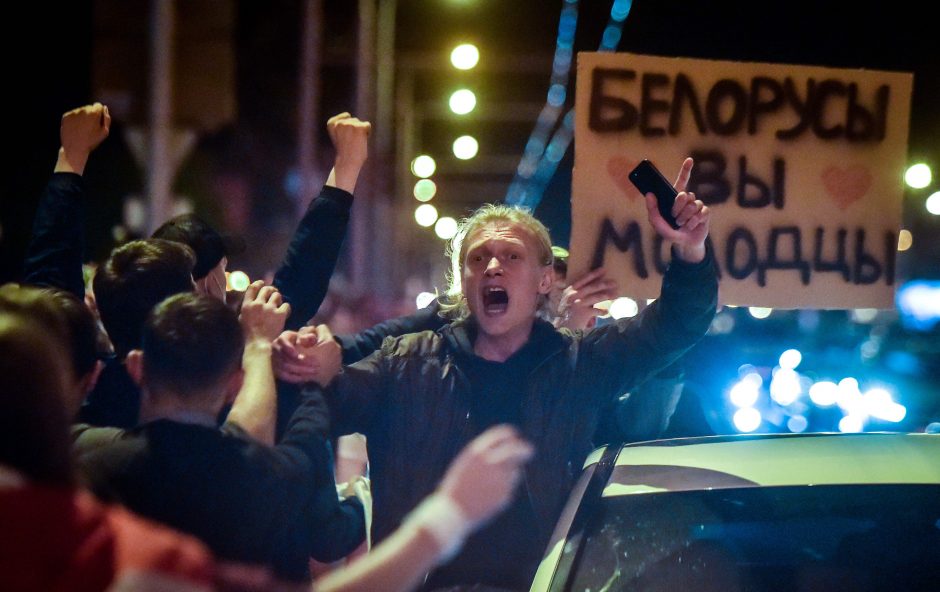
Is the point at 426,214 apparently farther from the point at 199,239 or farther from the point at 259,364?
the point at 259,364

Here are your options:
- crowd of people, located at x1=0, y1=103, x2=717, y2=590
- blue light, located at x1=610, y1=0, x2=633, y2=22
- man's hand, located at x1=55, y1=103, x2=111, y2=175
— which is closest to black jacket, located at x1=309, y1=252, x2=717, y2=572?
crowd of people, located at x1=0, y1=103, x2=717, y2=590

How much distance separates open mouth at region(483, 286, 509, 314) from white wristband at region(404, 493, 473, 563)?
176 cm

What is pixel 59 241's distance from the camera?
3.67m

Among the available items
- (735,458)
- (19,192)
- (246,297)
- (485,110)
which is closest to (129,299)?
(246,297)

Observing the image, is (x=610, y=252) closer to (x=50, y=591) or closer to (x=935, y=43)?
(x=50, y=591)

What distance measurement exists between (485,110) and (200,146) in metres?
20.9

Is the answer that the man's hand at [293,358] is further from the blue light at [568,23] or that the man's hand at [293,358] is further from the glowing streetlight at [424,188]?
the glowing streetlight at [424,188]

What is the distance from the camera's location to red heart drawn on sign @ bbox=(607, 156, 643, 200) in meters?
4.53

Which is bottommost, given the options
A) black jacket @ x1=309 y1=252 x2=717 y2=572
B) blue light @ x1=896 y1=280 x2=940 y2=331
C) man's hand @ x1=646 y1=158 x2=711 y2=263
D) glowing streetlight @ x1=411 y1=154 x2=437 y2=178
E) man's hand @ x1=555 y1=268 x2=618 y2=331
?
blue light @ x1=896 y1=280 x2=940 y2=331

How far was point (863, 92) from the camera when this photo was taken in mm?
4832

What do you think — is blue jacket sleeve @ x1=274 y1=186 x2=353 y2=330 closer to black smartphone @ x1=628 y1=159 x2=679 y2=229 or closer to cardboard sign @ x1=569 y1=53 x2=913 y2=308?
black smartphone @ x1=628 y1=159 x2=679 y2=229

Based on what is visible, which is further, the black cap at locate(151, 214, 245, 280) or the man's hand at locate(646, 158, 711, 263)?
the black cap at locate(151, 214, 245, 280)

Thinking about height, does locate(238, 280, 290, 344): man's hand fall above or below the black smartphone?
below

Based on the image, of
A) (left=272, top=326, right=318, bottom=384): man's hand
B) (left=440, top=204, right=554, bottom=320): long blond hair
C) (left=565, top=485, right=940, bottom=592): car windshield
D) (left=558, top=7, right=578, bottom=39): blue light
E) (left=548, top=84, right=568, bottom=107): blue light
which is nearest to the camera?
(left=565, top=485, right=940, bottom=592): car windshield
